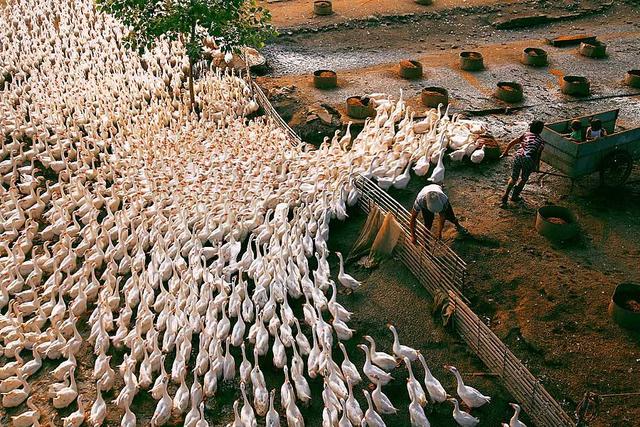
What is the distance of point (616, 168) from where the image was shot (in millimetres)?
10734

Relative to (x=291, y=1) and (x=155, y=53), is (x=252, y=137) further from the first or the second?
(x=291, y=1)

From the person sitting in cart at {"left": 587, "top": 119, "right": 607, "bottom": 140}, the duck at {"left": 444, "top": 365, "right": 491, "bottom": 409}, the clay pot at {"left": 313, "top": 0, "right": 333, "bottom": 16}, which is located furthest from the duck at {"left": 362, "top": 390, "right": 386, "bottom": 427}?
the clay pot at {"left": 313, "top": 0, "right": 333, "bottom": 16}

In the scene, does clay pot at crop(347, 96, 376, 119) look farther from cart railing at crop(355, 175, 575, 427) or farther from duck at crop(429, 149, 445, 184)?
cart railing at crop(355, 175, 575, 427)

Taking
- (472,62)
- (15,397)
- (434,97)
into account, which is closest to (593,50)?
(472,62)

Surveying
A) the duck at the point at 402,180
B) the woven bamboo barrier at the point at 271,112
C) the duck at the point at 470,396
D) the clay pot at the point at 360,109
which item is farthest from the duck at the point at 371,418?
the clay pot at the point at 360,109

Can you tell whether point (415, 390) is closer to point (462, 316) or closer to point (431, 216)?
point (462, 316)

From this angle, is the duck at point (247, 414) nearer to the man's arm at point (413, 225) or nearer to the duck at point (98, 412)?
the duck at point (98, 412)

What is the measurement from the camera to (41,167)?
46.1ft

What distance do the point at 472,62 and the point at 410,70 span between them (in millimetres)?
1765

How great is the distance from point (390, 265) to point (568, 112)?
761 cm

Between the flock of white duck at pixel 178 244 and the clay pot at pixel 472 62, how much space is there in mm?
4211

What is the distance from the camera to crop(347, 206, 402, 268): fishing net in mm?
9930

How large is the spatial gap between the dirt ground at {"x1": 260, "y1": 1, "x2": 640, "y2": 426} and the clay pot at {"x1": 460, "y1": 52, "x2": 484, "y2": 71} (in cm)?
24

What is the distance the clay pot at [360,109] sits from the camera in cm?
1499
